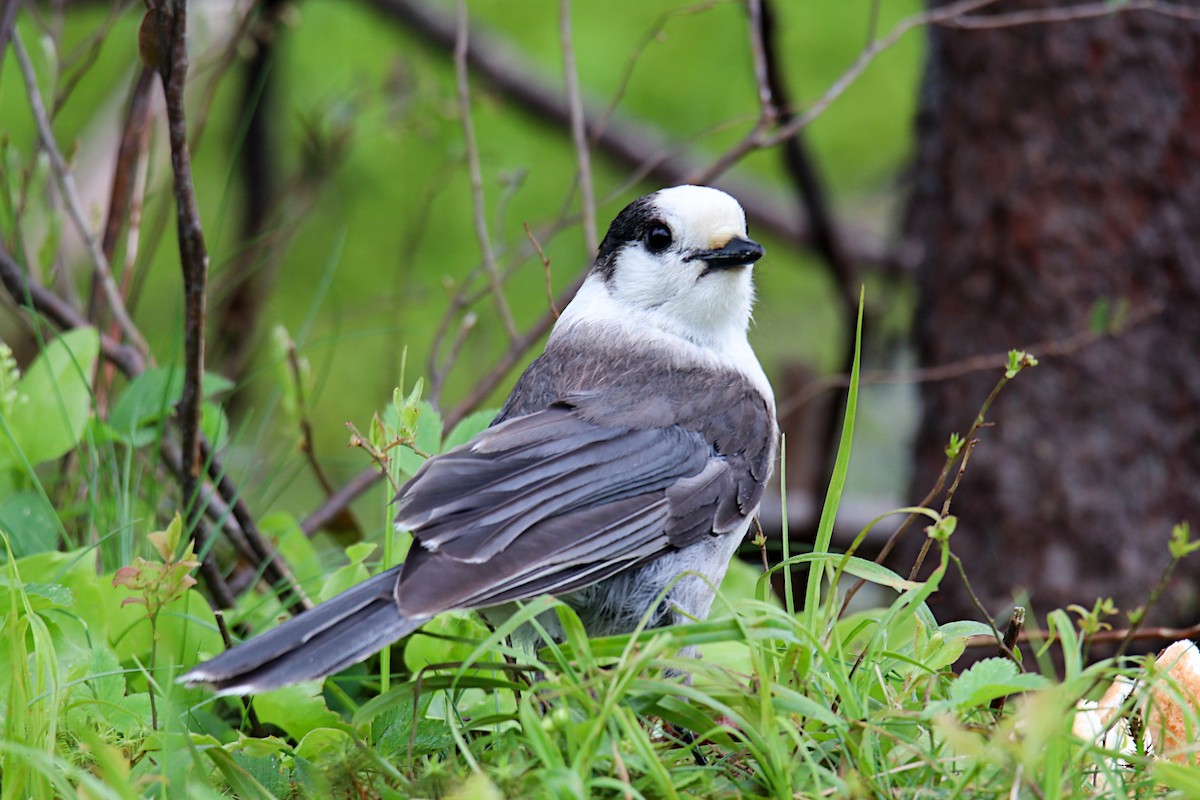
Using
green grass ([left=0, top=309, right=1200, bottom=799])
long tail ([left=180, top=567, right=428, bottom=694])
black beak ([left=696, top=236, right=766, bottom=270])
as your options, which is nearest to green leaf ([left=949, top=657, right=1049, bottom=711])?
green grass ([left=0, top=309, right=1200, bottom=799])

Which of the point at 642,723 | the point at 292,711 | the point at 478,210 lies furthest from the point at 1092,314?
the point at 292,711

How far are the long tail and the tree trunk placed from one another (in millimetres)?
3288

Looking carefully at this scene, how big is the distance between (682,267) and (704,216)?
137mm

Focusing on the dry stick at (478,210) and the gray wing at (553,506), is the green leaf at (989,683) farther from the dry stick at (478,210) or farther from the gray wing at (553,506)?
the dry stick at (478,210)

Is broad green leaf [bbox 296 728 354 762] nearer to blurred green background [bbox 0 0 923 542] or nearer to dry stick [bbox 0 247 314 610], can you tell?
dry stick [bbox 0 247 314 610]

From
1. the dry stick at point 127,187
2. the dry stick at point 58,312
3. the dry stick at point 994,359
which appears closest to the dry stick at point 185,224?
the dry stick at point 58,312

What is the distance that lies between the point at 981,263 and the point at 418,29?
3.65 meters

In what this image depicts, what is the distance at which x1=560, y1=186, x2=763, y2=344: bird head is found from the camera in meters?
3.04

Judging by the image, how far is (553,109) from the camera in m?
6.99

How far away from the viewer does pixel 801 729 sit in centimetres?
190

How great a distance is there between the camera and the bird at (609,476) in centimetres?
203

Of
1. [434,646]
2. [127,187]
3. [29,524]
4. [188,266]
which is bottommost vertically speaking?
[434,646]

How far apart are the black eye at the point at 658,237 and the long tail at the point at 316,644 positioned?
133cm

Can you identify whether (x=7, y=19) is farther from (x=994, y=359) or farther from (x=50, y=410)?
(x=994, y=359)
